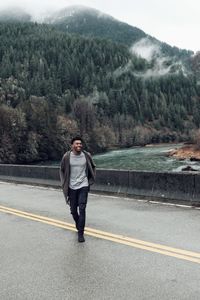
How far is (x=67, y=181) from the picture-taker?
8.33 m

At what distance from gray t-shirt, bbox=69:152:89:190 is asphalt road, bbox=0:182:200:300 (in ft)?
3.18

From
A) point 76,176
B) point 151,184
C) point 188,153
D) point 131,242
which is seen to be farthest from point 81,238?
point 188,153

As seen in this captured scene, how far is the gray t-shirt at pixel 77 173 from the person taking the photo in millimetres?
8320

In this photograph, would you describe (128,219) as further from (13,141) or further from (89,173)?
(13,141)

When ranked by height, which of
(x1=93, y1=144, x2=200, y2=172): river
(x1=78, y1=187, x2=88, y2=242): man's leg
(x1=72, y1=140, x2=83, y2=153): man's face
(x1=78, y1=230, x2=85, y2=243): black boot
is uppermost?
(x1=72, y1=140, x2=83, y2=153): man's face

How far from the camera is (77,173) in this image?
838 cm

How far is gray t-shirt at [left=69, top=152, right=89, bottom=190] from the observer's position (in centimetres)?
832

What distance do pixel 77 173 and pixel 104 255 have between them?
75.7 inches

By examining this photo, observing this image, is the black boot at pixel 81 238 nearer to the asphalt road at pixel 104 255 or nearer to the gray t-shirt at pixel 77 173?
the asphalt road at pixel 104 255

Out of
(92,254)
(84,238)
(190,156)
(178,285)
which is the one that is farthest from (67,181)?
(190,156)

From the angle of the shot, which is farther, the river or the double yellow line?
the river

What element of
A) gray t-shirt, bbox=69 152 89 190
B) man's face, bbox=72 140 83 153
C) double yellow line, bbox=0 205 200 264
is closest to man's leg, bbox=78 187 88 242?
gray t-shirt, bbox=69 152 89 190

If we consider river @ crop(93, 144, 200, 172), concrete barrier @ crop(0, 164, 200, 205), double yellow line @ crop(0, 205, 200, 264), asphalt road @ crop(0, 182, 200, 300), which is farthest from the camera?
river @ crop(93, 144, 200, 172)

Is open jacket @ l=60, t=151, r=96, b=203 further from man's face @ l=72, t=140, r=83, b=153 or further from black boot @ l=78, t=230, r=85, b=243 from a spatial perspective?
black boot @ l=78, t=230, r=85, b=243
